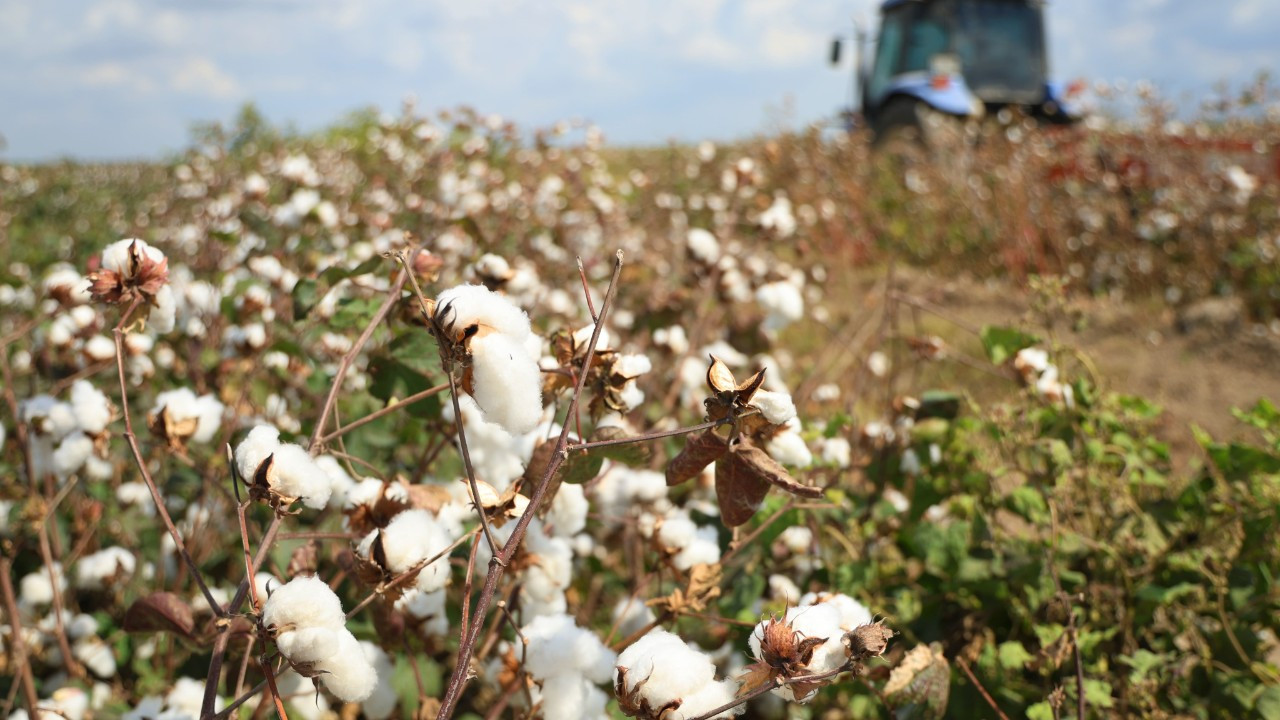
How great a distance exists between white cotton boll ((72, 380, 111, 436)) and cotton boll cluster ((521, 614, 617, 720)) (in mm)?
905

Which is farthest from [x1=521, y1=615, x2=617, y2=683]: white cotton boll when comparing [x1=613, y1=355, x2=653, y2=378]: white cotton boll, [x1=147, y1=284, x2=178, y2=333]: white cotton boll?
[x1=147, y1=284, x2=178, y2=333]: white cotton boll

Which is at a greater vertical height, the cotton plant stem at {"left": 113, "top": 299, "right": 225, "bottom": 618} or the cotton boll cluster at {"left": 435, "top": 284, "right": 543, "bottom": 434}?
the cotton boll cluster at {"left": 435, "top": 284, "right": 543, "bottom": 434}

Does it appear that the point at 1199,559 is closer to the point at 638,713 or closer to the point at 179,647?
the point at 638,713

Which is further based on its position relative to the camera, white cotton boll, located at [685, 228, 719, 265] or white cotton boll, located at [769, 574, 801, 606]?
white cotton boll, located at [685, 228, 719, 265]

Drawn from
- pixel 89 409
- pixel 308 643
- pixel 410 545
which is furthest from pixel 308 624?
pixel 89 409

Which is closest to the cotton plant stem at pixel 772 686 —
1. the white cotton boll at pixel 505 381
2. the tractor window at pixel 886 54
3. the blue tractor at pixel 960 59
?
the white cotton boll at pixel 505 381

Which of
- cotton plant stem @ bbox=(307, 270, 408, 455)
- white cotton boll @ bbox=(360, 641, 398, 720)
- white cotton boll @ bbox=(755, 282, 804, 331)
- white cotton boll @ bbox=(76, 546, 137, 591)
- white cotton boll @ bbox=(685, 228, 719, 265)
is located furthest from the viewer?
white cotton boll @ bbox=(685, 228, 719, 265)

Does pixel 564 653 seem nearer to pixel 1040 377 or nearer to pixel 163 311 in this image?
pixel 163 311

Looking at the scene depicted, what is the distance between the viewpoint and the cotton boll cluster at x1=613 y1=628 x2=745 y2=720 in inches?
34.1

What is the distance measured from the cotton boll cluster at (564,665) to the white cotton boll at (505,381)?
0.42m

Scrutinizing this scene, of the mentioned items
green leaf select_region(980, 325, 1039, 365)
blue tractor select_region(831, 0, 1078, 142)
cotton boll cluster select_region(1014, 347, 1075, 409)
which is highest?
green leaf select_region(980, 325, 1039, 365)

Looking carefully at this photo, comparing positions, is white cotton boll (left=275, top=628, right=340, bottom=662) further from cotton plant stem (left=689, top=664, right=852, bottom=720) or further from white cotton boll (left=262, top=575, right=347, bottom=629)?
cotton plant stem (left=689, top=664, right=852, bottom=720)

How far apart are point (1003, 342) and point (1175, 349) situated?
4.47 m

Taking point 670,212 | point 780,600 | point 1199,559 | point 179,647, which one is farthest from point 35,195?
point 1199,559
